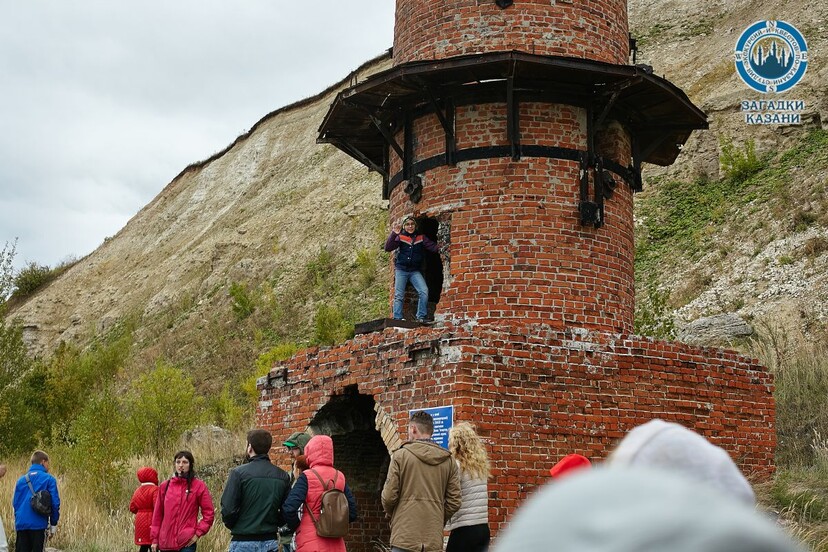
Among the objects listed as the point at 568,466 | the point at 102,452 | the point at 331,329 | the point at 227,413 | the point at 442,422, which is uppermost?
the point at 331,329

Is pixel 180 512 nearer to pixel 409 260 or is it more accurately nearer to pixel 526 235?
pixel 409 260

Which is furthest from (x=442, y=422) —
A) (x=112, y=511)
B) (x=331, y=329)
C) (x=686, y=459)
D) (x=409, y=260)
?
(x=331, y=329)

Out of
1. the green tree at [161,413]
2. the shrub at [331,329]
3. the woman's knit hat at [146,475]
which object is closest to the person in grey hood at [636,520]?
the woman's knit hat at [146,475]

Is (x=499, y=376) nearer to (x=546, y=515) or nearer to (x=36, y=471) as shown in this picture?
(x=36, y=471)

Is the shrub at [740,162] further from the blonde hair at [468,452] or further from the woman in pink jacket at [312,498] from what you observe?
the woman in pink jacket at [312,498]

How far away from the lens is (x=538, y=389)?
10289 mm

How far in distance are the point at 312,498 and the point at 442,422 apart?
2.59m

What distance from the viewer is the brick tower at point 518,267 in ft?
33.7

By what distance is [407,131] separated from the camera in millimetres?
12805

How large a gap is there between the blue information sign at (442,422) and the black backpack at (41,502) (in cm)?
405

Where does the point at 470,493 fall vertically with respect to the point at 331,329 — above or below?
below

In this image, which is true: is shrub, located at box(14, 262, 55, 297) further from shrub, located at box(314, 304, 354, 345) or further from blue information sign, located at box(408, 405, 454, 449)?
blue information sign, located at box(408, 405, 454, 449)

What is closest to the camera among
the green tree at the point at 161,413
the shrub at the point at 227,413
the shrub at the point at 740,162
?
the green tree at the point at 161,413

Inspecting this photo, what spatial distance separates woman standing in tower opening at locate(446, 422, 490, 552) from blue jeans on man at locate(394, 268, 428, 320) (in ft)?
14.2
